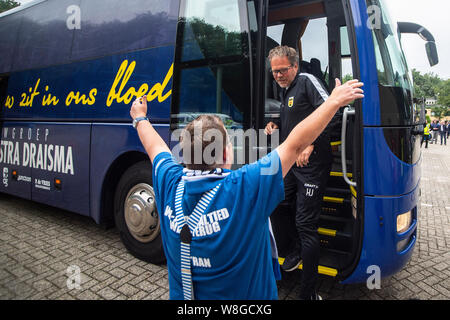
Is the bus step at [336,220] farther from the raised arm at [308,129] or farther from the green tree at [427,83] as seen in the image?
the green tree at [427,83]

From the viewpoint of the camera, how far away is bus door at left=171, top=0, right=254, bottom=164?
277 centimetres

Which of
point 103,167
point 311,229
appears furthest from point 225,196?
point 103,167

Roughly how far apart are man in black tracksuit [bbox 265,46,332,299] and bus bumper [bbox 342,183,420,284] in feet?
1.18

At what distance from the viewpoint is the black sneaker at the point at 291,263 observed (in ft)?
9.26

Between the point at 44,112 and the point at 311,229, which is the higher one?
the point at 44,112

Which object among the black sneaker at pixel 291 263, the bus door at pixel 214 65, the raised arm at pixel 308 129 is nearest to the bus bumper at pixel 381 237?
the black sneaker at pixel 291 263

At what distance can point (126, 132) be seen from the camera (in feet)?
12.0

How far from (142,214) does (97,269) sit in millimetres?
728

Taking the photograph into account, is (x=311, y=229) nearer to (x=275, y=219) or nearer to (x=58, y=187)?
(x=275, y=219)

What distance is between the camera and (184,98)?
3021 mm

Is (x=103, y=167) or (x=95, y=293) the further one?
(x=103, y=167)

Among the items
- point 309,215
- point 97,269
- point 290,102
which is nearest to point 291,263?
point 309,215

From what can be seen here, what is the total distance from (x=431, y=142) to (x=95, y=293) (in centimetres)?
3091

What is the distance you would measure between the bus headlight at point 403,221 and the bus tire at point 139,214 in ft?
7.37
